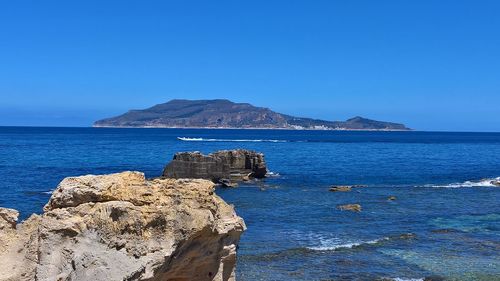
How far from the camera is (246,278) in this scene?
2330 centimetres

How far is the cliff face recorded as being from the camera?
9.45 meters

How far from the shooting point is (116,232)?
9.62 metres

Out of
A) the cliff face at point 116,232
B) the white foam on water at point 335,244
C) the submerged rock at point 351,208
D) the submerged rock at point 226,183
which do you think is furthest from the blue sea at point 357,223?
the cliff face at point 116,232

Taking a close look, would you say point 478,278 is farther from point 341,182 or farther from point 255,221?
point 341,182

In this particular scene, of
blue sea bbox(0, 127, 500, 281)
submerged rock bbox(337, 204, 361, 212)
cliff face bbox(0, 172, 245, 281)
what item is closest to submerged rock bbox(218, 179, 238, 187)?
blue sea bbox(0, 127, 500, 281)

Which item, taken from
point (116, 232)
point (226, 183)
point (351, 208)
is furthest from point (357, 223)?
point (116, 232)

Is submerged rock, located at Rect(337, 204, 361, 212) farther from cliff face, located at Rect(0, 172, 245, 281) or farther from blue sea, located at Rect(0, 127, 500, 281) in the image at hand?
cliff face, located at Rect(0, 172, 245, 281)

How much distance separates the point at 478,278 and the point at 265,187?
1441 inches

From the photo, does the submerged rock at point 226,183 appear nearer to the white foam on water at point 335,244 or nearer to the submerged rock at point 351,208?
the submerged rock at point 351,208

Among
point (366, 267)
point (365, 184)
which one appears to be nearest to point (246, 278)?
point (366, 267)

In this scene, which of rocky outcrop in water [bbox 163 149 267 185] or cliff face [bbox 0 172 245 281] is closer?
cliff face [bbox 0 172 245 281]

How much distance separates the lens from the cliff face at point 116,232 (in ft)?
31.0

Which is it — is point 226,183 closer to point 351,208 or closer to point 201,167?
point 201,167

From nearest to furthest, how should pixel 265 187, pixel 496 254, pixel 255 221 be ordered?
pixel 496 254
pixel 255 221
pixel 265 187
